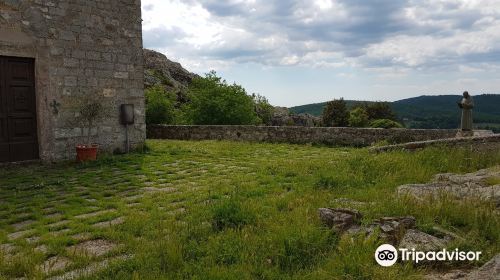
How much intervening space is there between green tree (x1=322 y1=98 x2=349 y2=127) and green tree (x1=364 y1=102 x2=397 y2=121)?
639cm

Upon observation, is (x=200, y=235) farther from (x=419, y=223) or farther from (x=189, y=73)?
(x=189, y=73)

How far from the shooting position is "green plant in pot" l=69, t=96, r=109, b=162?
927 cm

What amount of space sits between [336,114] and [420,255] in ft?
160

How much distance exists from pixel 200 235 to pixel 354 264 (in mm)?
1609

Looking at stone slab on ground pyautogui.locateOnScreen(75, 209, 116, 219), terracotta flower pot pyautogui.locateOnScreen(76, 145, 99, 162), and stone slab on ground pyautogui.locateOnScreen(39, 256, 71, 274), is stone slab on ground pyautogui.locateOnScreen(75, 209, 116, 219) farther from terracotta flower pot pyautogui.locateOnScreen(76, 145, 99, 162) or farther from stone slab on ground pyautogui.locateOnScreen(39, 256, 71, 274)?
terracotta flower pot pyautogui.locateOnScreen(76, 145, 99, 162)

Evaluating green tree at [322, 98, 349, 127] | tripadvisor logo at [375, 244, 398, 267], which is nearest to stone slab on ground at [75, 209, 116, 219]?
tripadvisor logo at [375, 244, 398, 267]

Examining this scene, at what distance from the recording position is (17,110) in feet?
28.6

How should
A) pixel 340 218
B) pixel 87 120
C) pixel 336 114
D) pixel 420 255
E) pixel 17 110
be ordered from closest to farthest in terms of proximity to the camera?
1. pixel 420 255
2. pixel 340 218
3. pixel 17 110
4. pixel 87 120
5. pixel 336 114

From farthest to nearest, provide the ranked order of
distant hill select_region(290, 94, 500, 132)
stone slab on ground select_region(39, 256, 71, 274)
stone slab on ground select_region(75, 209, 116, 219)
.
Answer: distant hill select_region(290, 94, 500, 132) < stone slab on ground select_region(75, 209, 116, 219) < stone slab on ground select_region(39, 256, 71, 274)

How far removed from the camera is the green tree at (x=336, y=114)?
50219mm

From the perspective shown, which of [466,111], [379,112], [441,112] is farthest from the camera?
[441,112]

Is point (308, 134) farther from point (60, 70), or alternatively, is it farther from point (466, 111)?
point (60, 70)

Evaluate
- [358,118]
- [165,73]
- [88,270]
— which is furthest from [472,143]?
[358,118]

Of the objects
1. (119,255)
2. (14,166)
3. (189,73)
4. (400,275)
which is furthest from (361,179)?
(189,73)
